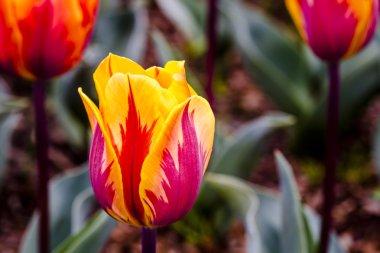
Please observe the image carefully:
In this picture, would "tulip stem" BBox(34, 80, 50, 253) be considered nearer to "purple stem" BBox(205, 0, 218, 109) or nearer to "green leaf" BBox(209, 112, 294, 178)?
"purple stem" BBox(205, 0, 218, 109)

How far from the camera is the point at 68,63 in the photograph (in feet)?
4.54

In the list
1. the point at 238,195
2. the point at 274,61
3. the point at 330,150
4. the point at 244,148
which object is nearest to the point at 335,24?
the point at 330,150

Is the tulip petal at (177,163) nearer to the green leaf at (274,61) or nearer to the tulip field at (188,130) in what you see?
the tulip field at (188,130)

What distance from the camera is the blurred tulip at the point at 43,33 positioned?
1.33 m

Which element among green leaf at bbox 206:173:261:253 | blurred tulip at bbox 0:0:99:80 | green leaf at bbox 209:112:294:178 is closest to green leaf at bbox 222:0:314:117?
green leaf at bbox 209:112:294:178

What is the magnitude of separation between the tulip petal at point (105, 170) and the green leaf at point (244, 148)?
39.1 inches

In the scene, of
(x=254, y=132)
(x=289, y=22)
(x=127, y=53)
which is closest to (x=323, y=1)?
(x=254, y=132)

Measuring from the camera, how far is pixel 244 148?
2.06 meters

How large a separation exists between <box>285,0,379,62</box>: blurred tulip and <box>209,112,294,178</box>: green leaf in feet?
1.90

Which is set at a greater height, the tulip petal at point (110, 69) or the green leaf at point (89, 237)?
the tulip petal at point (110, 69)

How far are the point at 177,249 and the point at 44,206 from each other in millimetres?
755

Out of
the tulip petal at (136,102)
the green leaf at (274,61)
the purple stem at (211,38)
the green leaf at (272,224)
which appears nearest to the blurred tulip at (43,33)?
the tulip petal at (136,102)

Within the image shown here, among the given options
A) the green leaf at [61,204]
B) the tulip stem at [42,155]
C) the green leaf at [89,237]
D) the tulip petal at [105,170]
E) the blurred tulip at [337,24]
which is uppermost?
the blurred tulip at [337,24]

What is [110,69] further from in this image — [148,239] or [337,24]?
[337,24]
